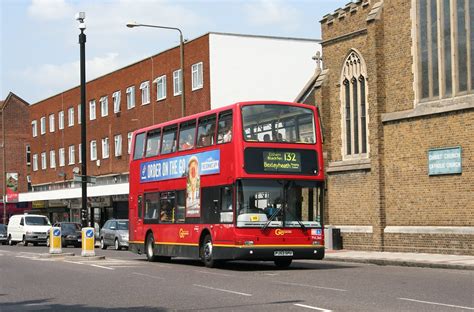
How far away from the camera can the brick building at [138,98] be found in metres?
47.3

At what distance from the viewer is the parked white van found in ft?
168

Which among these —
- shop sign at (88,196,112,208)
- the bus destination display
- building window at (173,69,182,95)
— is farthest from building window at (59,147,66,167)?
A: the bus destination display

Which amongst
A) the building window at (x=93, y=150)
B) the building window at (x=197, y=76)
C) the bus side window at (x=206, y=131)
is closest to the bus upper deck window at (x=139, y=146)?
the bus side window at (x=206, y=131)

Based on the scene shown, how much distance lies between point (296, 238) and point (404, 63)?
9.83 metres

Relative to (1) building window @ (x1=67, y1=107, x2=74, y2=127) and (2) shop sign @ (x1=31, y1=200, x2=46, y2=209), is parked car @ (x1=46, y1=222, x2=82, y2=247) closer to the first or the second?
(1) building window @ (x1=67, y1=107, x2=74, y2=127)

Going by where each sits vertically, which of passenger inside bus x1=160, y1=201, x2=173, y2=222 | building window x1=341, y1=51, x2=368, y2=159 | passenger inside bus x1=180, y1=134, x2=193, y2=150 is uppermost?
building window x1=341, y1=51, x2=368, y2=159

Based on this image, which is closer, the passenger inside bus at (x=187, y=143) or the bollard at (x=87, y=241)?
the passenger inside bus at (x=187, y=143)

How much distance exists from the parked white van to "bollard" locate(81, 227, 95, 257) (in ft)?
73.0

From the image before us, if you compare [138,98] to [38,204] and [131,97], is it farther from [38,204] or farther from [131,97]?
[38,204]

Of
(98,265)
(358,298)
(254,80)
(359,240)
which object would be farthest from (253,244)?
(254,80)

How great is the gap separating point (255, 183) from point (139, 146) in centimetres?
760

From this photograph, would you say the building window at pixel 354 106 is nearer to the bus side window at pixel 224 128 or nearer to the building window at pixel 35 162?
the bus side window at pixel 224 128

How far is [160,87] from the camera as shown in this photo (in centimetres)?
5222

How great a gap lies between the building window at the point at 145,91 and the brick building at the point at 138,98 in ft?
0.16
